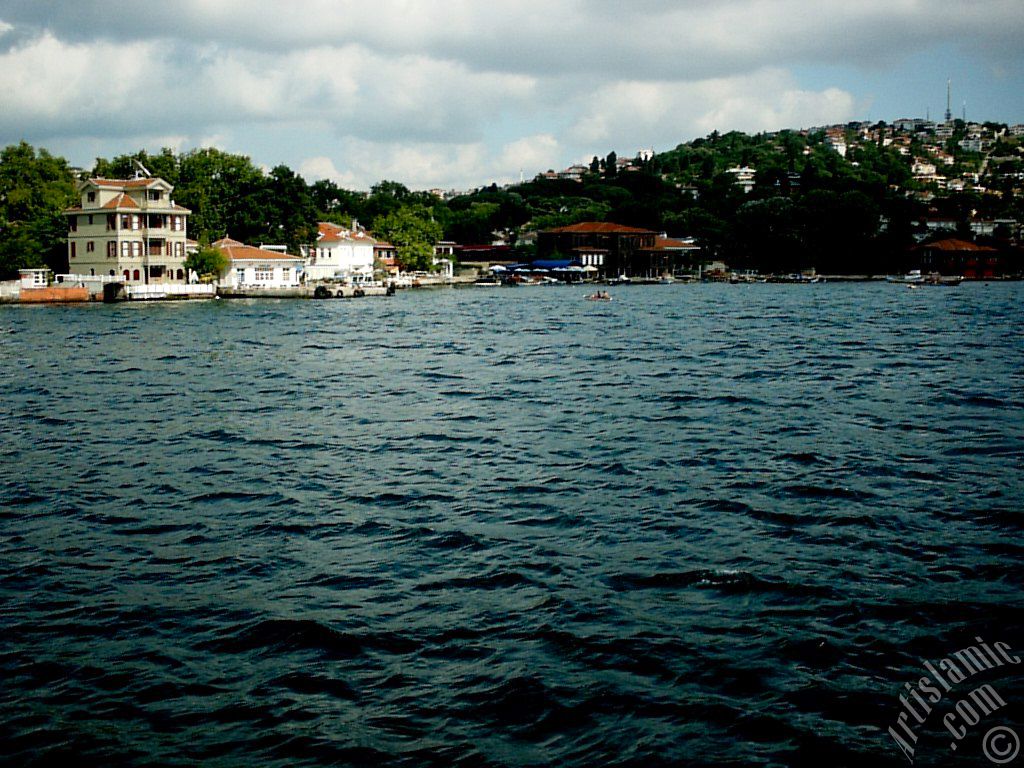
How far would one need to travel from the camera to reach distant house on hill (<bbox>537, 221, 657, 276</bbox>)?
132 meters

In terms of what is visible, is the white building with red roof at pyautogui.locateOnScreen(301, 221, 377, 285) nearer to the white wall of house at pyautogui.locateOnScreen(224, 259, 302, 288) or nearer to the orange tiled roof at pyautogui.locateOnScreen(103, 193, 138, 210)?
the white wall of house at pyautogui.locateOnScreen(224, 259, 302, 288)

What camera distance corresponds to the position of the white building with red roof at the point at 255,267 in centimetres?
7850

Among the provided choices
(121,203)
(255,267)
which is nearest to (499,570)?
(121,203)

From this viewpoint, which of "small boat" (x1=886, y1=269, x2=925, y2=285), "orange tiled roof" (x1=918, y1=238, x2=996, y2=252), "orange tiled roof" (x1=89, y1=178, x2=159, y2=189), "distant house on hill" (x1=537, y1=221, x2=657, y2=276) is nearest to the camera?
"orange tiled roof" (x1=89, y1=178, x2=159, y2=189)

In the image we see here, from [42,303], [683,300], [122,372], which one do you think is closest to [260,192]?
[42,303]

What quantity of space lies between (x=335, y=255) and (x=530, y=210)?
256ft

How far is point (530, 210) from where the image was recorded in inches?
6703

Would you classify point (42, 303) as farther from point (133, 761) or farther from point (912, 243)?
point (912, 243)

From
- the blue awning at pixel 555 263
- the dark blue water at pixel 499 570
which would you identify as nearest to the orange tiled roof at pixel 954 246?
the blue awning at pixel 555 263

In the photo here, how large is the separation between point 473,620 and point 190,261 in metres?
72.2

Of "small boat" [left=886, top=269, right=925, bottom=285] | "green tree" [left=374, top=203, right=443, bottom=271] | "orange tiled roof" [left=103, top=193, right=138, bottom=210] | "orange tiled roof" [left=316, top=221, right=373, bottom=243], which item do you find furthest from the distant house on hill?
"orange tiled roof" [left=103, top=193, right=138, bottom=210]

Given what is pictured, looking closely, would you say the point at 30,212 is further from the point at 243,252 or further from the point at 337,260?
the point at 337,260

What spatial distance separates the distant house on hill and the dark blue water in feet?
357

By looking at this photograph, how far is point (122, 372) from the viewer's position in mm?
29031
